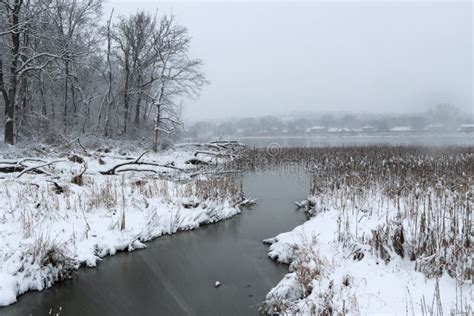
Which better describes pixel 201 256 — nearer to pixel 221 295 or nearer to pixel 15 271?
pixel 221 295

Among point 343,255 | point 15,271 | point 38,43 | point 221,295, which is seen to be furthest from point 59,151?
point 343,255

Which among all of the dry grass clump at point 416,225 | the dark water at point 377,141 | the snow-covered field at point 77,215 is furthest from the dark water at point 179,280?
the dark water at point 377,141

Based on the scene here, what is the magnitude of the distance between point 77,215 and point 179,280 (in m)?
3.22

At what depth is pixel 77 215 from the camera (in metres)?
7.68

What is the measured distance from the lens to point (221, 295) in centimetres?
552

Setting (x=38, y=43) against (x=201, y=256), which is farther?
(x=38, y=43)

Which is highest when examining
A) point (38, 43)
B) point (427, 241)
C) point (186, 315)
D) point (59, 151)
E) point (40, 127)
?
point (38, 43)

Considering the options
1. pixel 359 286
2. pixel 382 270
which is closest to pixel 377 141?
pixel 382 270

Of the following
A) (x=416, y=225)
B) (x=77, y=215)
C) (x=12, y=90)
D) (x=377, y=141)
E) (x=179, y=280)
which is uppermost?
(x=12, y=90)

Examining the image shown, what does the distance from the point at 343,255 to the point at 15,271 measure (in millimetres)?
5384

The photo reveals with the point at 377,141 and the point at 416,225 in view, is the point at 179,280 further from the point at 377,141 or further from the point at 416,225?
the point at 377,141

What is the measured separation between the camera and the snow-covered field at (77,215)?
5594 millimetres

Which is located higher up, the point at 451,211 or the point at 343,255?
the point at 451,211

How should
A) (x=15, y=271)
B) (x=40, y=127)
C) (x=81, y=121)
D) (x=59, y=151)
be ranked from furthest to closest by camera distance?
(x=81, y=121) < (x=40, y=127) < (x=59, y=151) < (x=15, y=271)
